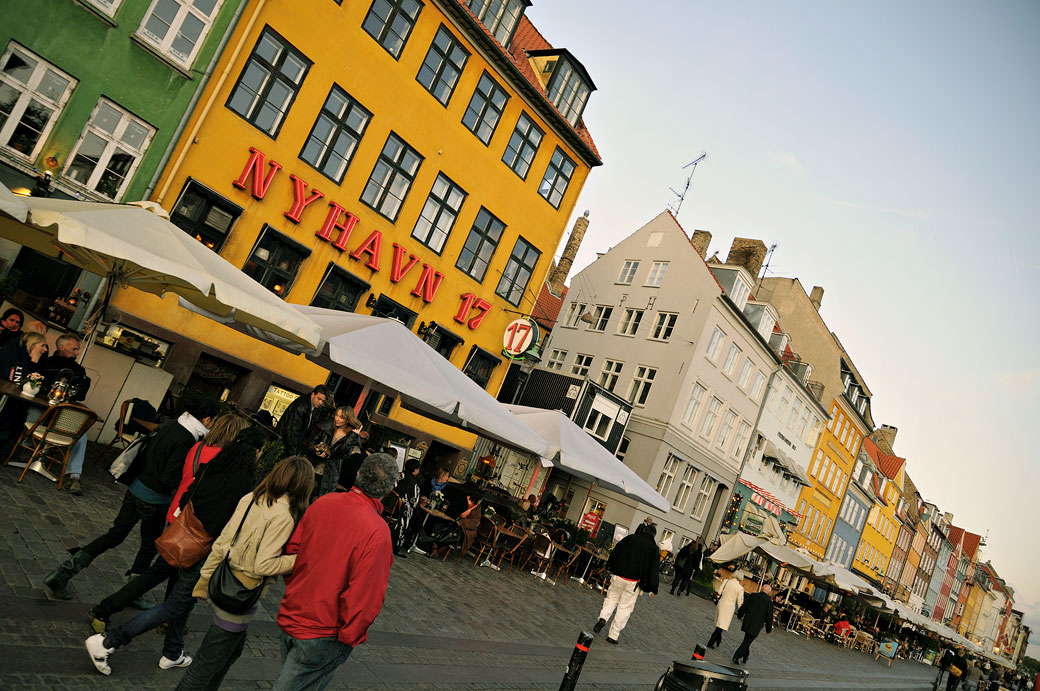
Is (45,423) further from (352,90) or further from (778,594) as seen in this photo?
(778,594)

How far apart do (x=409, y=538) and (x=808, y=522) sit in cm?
4310

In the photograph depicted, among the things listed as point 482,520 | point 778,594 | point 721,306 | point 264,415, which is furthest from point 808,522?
point 264,415

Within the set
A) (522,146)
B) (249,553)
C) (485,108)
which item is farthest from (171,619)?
(522,146)

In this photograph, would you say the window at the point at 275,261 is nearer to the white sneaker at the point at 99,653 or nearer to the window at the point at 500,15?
the window at the point at 500,15

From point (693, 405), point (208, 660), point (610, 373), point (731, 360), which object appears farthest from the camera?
point (731, 360)

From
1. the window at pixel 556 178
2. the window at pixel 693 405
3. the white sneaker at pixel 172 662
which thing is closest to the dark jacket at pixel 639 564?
the white sneaker at pixel 172 662

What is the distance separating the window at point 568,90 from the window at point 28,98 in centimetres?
1392

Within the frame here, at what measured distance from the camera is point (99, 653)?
15.0ft

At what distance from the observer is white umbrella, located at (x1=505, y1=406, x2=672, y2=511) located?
12898mm

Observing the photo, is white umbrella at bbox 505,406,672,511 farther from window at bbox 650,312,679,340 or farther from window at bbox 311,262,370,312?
window at bbox 650,312,679,340

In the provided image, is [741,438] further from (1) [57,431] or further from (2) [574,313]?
(1) [57,431]

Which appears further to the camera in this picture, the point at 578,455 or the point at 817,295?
the point at 817,295

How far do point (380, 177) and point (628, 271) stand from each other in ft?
63.2

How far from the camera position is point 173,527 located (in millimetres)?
4844
